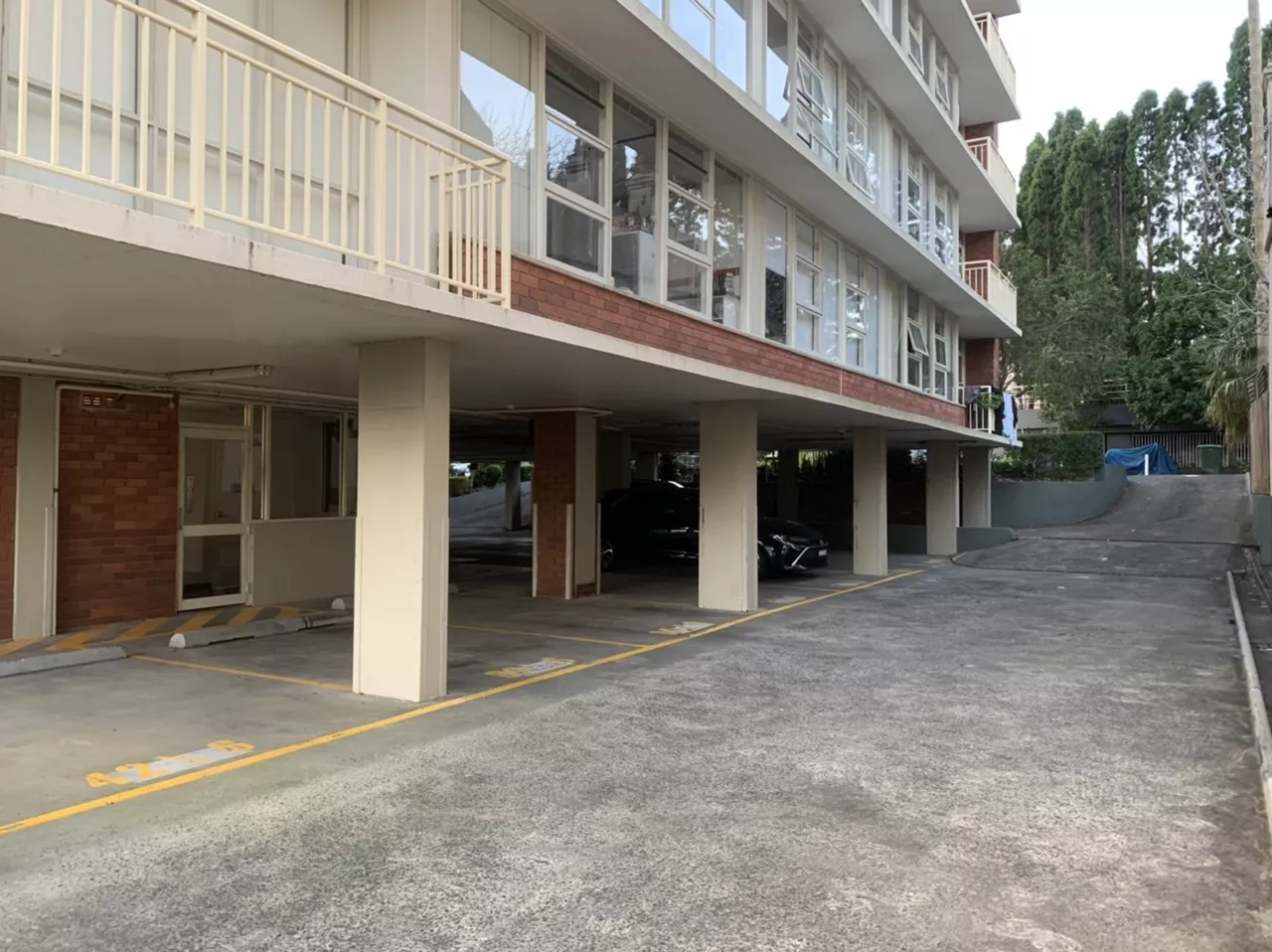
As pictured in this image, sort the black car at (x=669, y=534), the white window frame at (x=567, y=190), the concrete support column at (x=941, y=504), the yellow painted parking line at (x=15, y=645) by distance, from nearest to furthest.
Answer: the white window frame at (x=567, y=190) < the yellow painted parking line at (x=15, y=645) < the black car at (x=669, y=534) < the concrete support column at (x=941, y=504)

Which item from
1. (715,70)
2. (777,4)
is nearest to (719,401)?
(715,70)

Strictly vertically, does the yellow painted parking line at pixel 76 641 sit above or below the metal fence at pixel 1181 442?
below

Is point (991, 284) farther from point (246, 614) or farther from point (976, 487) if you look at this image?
A: point (246, 614)

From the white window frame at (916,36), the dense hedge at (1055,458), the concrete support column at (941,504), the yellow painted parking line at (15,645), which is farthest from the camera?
the dense hedge at (1055,458)

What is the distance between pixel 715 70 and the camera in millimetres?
8578

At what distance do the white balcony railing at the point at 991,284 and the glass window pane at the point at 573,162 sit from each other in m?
13.7

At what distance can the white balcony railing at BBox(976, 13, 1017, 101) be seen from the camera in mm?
19188

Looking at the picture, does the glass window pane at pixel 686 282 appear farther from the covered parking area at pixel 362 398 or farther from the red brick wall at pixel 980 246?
the red brick wall at pixel 980 246

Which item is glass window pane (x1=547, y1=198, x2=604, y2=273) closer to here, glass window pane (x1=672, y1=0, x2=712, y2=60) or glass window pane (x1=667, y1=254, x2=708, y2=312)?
glass window pane (x1=667, y1=254, x2=708, y2=312)

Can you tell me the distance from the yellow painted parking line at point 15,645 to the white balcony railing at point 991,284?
18.0 m

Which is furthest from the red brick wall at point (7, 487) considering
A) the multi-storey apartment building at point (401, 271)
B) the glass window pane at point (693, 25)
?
the glass window pane at point (693, 25)

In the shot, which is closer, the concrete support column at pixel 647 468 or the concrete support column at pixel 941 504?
the concrete support column at pixel 941 504

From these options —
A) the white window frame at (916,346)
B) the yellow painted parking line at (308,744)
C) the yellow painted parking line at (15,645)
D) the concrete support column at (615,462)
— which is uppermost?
the white window frame at (916,346)

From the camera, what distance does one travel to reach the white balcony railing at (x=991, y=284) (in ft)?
66.4
